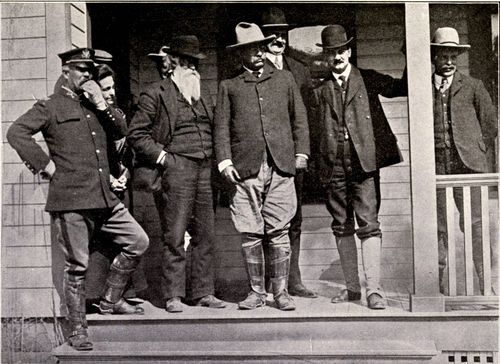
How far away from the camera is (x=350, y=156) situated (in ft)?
14.4

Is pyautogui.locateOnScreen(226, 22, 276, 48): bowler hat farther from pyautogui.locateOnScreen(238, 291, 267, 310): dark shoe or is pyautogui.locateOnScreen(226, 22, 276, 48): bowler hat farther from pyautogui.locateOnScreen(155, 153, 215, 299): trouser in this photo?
pyautogui.locateOnScreen(238, 291, 267, 310): dark shoe

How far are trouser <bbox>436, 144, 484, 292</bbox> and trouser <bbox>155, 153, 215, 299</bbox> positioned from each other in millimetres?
1786

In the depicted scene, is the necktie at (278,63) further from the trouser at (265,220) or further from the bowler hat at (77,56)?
the bowler hat at (77,56)

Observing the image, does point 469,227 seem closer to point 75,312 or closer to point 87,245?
point 87,245

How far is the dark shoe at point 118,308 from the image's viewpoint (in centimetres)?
430

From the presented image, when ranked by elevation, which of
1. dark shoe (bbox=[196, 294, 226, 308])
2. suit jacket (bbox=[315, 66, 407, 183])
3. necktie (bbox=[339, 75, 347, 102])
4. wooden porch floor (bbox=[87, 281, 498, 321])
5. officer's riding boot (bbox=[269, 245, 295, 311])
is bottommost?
wooden porch floor (bbox=[87, 281, 498, 321])

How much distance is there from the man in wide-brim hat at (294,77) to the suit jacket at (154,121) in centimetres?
72

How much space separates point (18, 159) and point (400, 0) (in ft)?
9.80

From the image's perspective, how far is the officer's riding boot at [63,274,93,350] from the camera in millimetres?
4074

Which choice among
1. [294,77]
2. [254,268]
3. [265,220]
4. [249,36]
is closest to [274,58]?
[294,77]

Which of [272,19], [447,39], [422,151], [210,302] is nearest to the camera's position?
[422,151]

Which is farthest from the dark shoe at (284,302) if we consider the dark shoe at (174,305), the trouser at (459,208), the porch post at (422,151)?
the trouser at (459,208)

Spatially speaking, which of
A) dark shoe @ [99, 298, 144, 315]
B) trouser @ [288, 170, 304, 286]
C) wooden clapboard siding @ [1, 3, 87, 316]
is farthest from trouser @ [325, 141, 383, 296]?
wooden clapboard siding @ [1, 3, 87, 316]

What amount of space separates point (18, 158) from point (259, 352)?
88.9 inches
